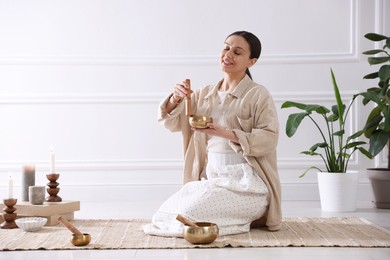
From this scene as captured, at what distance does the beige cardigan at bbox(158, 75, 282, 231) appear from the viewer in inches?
124

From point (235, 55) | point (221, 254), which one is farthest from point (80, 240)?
point (235, 55)

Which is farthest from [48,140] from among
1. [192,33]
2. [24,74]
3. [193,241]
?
[193,241]

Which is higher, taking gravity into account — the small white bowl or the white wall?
the white wall

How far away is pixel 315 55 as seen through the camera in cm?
480

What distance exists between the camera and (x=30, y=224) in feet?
10.3

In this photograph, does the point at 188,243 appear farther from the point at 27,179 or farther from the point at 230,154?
the point at 27,179

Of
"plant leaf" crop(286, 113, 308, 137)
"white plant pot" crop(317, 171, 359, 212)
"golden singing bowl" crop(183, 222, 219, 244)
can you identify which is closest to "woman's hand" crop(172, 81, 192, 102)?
"golden singing bowl" crop(183, 222, 219, 244)

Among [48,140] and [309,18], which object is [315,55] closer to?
[309,18]

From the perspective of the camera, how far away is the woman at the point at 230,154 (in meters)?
3.04

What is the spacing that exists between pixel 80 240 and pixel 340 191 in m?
1.93

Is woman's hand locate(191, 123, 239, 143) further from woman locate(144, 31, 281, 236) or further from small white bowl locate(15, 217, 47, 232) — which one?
small white bowl locate(15, 217, 47, 232)

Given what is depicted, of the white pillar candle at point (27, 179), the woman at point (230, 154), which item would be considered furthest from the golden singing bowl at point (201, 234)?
the white pillar candle at point (27, 179)

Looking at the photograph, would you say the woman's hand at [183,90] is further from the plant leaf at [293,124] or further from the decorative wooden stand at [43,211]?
the plant leaf at [293,124]

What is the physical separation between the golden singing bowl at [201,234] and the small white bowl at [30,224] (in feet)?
2.61
